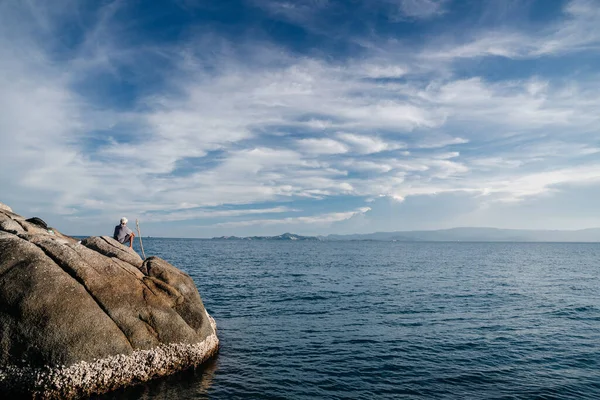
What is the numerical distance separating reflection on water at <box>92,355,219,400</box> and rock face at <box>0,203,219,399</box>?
341 mm

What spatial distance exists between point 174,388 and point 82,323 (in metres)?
4.35

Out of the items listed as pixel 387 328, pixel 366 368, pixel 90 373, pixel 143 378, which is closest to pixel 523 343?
pixel 387 328

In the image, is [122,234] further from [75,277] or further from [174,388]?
[174,388]

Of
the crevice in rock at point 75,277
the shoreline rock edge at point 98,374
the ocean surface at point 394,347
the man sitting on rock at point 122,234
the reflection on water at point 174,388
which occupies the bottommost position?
the ocean surface at point 394,347

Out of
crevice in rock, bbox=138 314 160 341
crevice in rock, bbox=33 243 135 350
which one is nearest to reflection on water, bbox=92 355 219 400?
crevice in rock, bbox=33 243 135 350

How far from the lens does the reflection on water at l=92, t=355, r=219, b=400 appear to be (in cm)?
1370

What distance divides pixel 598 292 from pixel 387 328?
3319cm

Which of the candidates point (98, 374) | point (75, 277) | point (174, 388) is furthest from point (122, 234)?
point (174, 388)

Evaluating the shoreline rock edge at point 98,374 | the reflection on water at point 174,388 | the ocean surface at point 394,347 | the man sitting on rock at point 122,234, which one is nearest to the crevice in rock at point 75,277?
the shoreline rock edge at point 98,374

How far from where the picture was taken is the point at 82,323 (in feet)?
44.9

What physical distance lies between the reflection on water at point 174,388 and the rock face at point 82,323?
1.12 ft

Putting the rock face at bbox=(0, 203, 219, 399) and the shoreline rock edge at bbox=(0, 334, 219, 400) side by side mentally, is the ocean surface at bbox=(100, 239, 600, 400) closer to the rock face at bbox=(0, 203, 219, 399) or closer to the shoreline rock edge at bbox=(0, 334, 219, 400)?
the shoreline rock edge at bbox=(0, 334, 219, 400)

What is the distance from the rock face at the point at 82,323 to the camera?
12.8m

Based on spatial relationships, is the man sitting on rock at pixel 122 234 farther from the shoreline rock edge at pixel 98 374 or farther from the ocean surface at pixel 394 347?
the shoreline rock edge at pixel 98 374
